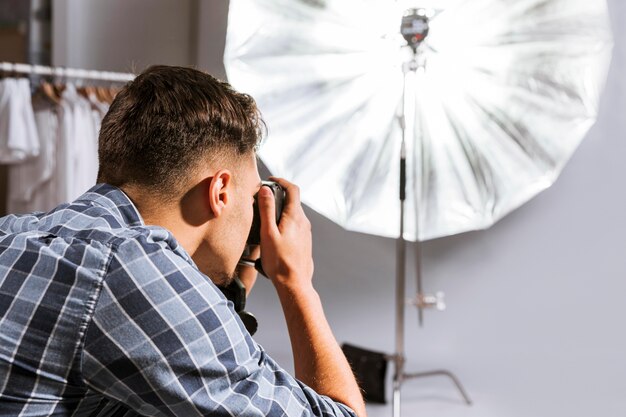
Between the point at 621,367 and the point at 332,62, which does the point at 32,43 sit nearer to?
the point at 332,62

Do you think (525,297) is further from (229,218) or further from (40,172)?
(229,218)

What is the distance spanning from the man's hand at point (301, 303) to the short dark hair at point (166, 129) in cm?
12

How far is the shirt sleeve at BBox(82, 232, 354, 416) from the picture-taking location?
641 mm

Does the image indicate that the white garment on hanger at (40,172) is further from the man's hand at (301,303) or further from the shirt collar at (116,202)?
the shirt collar at (116,202)

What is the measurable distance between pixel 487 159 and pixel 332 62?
18.2 inches

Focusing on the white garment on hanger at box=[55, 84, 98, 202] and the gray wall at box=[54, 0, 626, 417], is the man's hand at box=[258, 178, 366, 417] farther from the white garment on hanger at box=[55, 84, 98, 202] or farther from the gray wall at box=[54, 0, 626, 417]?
the white garment on hanger at box=[55, 84, 98, 202]

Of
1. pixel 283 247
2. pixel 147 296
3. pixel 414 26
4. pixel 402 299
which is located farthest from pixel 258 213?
pixel 402 299

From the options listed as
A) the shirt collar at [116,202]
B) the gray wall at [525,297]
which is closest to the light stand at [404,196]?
the gray wall at [525,297]

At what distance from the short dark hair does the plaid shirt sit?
5.4 inches

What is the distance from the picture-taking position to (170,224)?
2.70ft

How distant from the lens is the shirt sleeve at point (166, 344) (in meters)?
0.64

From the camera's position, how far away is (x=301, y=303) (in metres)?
0.89

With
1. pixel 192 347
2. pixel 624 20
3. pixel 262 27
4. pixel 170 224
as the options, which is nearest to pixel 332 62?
pixel 262 27

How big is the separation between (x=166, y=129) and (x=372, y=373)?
1.50 m
